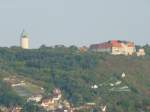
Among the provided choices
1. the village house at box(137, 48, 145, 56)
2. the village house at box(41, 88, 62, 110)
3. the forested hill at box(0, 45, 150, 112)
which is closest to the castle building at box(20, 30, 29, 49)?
the forested hill at box(0, 45, 150, 112)

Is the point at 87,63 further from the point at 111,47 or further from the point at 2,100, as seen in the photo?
the point at 2,100

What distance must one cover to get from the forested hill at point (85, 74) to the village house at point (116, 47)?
3.21 metres

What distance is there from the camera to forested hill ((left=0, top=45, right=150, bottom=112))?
11519cm

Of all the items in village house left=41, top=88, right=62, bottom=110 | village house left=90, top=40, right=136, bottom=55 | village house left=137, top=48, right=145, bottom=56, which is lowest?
village house left=41, top=88, right=62, bottom=110

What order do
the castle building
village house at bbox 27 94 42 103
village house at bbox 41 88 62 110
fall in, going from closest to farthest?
village house at bbox 41 88 62 110 → village house at bbox 27 94 42 103 → the castle building

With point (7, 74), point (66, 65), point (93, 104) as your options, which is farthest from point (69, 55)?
point (93, 104)

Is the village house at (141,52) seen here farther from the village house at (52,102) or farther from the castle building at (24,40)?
the village house at (52,102)

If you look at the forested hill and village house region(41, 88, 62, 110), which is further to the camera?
the forested hill

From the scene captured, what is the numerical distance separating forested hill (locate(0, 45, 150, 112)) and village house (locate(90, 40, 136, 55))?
10.5 ft

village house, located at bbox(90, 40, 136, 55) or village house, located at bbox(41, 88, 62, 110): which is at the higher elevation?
village house, located at bbox(90, 40, 136, 55)

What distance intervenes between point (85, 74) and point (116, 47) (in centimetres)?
2497

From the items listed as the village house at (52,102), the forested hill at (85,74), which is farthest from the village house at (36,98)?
the forested hill at (85,74)

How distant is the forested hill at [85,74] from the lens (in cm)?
11519

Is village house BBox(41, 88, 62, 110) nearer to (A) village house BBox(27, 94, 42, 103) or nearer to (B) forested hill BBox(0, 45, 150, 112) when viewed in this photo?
(A) village house BBox(27, 94, 42, 103)
